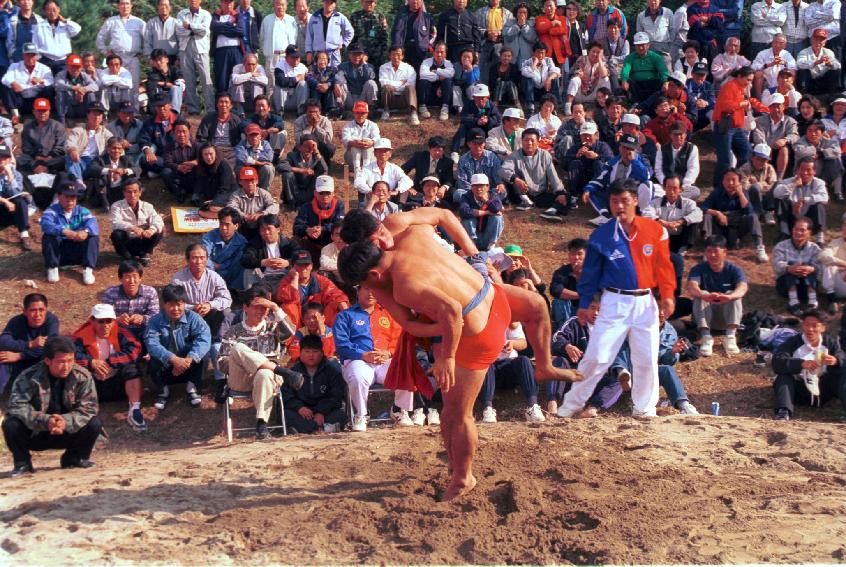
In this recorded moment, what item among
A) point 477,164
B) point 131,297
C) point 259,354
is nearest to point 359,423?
point 259,354

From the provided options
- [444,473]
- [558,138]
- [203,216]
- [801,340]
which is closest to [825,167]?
[558,138]

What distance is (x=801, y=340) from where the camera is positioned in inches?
424

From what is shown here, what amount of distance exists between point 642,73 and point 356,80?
375cm

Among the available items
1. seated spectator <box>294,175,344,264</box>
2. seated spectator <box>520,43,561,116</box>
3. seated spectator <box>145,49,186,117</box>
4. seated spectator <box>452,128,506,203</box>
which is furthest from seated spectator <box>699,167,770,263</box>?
seated spectator <box>145,49,186,117</box>

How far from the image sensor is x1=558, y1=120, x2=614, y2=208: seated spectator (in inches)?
560

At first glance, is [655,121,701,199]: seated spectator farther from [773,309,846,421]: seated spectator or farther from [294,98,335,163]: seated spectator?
[294,98,335,163]: seated spectator

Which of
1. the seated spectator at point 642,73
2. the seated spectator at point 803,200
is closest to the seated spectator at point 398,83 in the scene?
the seated spectator at point 642,73

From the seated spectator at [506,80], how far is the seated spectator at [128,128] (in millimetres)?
4668

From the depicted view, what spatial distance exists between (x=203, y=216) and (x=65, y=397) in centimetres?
527

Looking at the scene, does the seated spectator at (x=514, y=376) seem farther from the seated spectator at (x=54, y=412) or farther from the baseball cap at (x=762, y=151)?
the baseball cap at (x=762, y=151)

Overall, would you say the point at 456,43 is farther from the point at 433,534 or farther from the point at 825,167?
the point at 433,534

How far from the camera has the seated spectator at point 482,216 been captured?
1304 cm

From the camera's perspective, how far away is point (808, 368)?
419 inches

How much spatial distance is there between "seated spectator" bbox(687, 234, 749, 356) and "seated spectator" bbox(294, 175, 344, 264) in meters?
3.78
